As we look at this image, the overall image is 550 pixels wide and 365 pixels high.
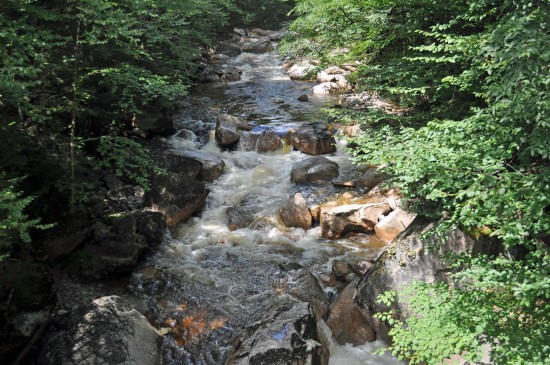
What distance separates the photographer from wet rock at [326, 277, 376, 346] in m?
6.35

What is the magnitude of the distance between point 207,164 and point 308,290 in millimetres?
6259

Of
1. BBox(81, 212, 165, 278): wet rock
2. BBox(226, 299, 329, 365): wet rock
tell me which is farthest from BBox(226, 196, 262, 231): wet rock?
BBox(226, 299, 329, 365): wet rock

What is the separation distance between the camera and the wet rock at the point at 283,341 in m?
5.24

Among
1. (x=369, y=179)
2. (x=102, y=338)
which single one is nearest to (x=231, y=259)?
(x=102, y=338)

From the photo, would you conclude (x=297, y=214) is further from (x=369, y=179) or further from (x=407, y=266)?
(x=407, y=266)

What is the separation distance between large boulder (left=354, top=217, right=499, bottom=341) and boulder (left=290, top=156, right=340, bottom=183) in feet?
15.9

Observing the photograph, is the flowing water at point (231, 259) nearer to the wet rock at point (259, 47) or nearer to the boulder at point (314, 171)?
the boulder at point (314, 171)

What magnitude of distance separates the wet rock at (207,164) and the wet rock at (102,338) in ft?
20.3

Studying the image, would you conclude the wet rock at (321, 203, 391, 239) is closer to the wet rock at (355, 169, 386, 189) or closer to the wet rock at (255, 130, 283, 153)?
the wet rock at (355, 169, 386, 189)

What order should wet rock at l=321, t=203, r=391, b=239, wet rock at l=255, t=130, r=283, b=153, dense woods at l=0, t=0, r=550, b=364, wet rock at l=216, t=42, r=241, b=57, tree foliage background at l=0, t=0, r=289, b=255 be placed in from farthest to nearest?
wet rock at l=216, t=42, r=241, b=57 < wet rock at l=255, t=130, r=283, b=153 < wet rock at l=321, t=203, r=391, b=239 < tree foliage background at l=0, t=0, r=289, b=255 < dense woods at l=0, t=0, r=550, b=364

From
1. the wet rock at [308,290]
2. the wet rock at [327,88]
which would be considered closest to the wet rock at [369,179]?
the wet rock at [308,290]

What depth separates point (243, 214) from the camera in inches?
397

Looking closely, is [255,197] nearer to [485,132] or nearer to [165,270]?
[165,270]

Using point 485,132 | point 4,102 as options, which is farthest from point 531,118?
point 4,102
